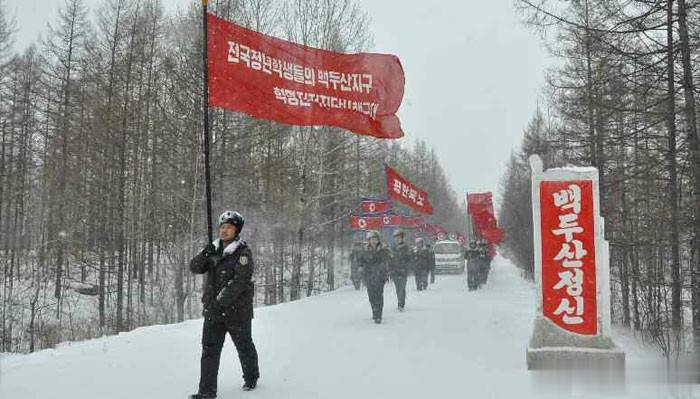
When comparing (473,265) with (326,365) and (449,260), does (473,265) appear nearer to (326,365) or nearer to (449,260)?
(449,260)

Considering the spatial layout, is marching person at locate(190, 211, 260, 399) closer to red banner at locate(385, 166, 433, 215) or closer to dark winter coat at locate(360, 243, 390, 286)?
dark winter coat at locate(360, 243, 390, 286)

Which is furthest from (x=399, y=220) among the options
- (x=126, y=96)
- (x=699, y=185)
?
(x=699, y=185)

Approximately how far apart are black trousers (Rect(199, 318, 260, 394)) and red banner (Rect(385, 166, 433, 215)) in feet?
49.6

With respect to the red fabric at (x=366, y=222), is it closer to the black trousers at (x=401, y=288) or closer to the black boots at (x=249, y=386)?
the black trousers at (x=401, y=288)

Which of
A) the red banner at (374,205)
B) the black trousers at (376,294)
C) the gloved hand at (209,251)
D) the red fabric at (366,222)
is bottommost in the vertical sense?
the black trousers at (376,294)

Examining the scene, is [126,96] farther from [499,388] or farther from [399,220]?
[499,388]

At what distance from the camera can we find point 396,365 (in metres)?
7.67

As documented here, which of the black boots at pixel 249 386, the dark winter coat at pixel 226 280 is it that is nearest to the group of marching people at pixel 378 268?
the black boots at pixel 249 386

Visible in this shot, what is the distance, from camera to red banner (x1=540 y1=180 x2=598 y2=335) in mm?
7230

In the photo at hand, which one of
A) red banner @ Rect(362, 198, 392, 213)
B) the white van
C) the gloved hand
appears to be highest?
red banner @ Rect(362, 198, 392, 213)

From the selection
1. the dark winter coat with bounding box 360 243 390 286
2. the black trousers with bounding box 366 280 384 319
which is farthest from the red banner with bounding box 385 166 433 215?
the black trousers with bounding box 366 280 384 319

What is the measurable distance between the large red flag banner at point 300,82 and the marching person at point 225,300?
215cm

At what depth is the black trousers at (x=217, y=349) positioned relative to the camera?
568 cm

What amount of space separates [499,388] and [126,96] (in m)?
21.3
